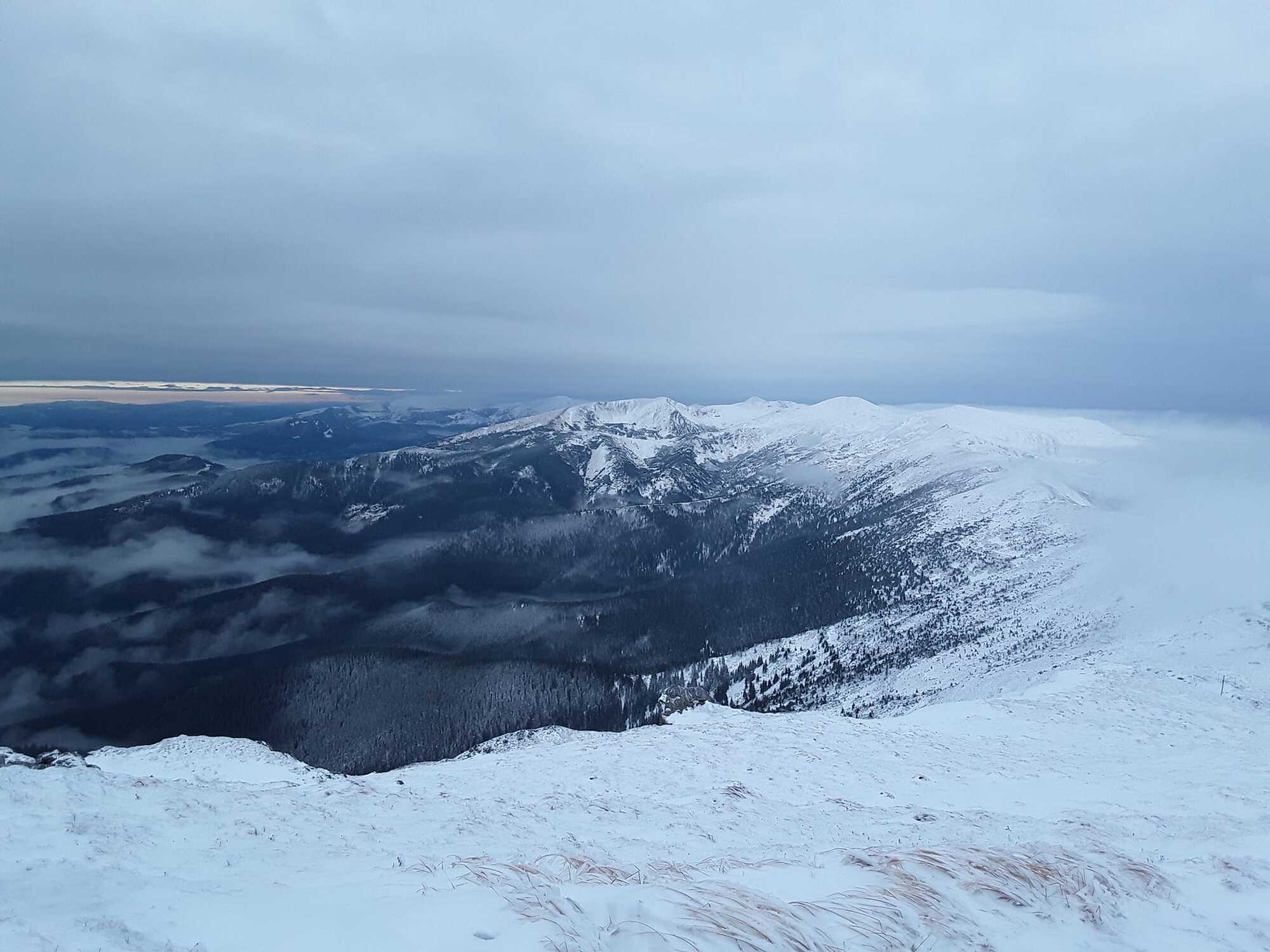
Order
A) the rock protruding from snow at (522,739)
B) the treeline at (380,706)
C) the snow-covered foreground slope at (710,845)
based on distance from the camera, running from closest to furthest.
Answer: the snow-covered foreground slope at (710,845)
the rock protruding from snow at (522,739)
the treeline at (380,706)

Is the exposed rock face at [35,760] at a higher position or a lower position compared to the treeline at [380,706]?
higher

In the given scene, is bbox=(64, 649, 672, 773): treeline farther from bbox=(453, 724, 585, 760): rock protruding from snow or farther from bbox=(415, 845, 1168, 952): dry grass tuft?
bbox=(415, 845, 1168, 952): dry grass tuft

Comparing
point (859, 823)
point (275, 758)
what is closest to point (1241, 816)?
point (859, 823)

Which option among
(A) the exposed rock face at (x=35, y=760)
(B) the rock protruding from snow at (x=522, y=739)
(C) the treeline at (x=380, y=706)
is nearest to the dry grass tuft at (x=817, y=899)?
(A) the exposed rock face at (x=35, y=760)

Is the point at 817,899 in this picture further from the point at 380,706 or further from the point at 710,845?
the point at 380,706

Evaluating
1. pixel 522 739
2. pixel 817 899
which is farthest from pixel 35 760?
pixel 817 899

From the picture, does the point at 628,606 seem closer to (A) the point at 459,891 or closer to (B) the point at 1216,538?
(B) the point at 1216,538

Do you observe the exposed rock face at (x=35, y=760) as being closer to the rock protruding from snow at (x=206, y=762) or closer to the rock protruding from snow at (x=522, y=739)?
the rock protruding from snow at (x=206, y=762)

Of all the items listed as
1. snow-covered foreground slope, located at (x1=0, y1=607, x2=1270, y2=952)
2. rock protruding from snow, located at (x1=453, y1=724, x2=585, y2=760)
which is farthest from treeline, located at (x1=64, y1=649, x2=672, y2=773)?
snow-covered foreground slope, located at (x1=0, y1=607, x2=1270, y2=952)
